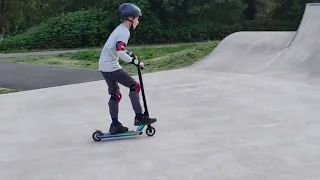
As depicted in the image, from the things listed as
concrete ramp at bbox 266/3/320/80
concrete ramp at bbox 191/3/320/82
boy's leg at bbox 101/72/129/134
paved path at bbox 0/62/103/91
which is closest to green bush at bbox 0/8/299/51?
paved path at bbox 0/62/103/91

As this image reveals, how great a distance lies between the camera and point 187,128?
6586 mm

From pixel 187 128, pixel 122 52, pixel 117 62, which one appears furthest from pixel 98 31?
pixel 122 52

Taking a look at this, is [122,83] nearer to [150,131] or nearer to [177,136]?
[150,131]

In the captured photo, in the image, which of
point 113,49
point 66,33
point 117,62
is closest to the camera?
point 113,49

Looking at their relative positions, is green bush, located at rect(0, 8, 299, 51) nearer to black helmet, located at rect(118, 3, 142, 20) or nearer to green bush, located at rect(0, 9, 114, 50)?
green bush, located at rect(0, 9, 114, 50)

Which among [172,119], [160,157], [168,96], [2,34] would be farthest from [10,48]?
[160,157]

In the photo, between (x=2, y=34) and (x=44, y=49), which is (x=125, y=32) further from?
(x=2, y=34)

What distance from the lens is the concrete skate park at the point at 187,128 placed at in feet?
16.1

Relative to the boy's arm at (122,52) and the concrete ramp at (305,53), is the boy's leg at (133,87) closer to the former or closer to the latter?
the boy's arm at (122,52)

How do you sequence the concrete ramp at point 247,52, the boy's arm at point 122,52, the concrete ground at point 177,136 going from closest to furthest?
the concrete ground at point 177,136 → the boy's arm at point 122,52 → the concrete ramp at point 247,52

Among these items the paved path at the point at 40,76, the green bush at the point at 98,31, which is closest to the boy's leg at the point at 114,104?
the paved path at the point at 40,76

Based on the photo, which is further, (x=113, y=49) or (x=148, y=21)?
(x=148, y=21)

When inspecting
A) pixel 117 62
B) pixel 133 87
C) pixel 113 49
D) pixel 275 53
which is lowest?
pixel 275 53

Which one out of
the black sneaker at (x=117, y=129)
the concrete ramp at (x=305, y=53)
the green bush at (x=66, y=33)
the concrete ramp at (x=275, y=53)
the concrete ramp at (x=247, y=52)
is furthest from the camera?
the green bush at (x=66, y=33)
